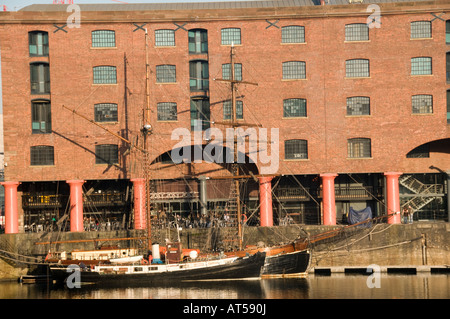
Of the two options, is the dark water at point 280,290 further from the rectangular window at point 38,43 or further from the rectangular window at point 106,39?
the rectangular window at point 106,39

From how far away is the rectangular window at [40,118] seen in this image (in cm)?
6575

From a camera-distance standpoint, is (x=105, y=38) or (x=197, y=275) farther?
(x=105, y=38)

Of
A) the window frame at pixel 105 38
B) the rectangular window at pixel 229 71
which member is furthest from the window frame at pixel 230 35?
the window frame at pixel 105 38

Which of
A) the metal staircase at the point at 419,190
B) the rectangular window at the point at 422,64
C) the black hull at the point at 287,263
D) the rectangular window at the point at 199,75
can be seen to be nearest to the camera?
the black hull at the point at 287,263

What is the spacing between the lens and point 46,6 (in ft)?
233

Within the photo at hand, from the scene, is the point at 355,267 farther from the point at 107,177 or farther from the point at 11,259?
the point at 11,259

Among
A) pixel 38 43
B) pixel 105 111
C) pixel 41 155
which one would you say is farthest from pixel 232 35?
pixel 41 155

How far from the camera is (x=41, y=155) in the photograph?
6531 cm

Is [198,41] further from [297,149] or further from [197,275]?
Answer: [197,275]

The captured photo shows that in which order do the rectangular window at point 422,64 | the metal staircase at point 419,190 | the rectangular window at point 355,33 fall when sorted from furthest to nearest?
the metal staircase at point 419,190
the rectangular window at point 355,33
the rectangular window at point 422,64

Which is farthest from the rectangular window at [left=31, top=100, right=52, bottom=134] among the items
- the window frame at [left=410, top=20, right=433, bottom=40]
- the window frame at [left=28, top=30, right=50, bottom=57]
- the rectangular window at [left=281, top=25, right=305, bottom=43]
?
the window frame at [left=410, top=20, right=433, bottom=40]

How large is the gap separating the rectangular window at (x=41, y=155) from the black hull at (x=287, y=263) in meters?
20.1

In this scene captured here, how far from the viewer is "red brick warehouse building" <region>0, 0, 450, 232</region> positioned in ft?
213

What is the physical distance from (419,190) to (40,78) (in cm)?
3377
